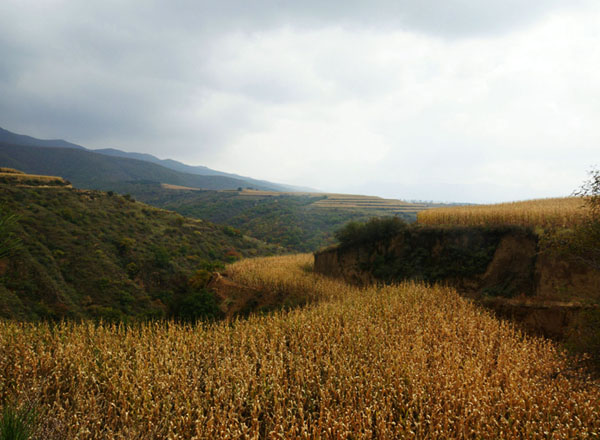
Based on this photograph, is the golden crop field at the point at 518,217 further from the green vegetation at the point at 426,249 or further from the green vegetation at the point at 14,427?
the green vegetation at the point at 14,427

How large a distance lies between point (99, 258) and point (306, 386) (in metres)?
34.2

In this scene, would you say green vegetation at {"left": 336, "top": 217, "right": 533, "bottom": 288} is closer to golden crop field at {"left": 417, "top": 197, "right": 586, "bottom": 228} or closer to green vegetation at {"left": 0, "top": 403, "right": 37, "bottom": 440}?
golden crop field at {"left": 417, "top": 197, "right": 586, "bottom": 228}

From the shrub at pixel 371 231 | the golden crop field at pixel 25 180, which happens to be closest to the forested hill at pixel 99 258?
the golden crop field at pixel 25 180

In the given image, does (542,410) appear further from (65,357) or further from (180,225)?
(180,225)

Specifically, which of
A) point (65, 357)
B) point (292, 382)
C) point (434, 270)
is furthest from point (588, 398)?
point (65, 357)

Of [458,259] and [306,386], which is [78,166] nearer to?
[458,259]

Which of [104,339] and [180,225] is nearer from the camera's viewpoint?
[104,339]

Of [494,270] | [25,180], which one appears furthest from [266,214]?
[494,270]

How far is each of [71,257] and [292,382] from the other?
34.1m

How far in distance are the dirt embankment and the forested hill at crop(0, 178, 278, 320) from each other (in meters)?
11.8

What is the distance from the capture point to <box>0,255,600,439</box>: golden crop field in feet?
12.6

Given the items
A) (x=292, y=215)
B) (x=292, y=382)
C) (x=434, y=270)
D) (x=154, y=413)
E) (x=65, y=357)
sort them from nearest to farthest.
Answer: (x=154, y=413), (x=292, y=382), (x=65, y=357), (x=434, y=270), (x=292, y=215)

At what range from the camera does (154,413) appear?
13.7 ft

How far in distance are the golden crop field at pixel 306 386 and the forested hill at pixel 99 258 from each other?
12200 mm
